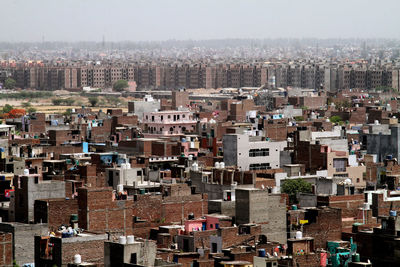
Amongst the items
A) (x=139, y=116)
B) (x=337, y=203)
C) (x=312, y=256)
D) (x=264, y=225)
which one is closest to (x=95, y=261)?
(x=312, y=256)

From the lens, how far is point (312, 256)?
25719mm

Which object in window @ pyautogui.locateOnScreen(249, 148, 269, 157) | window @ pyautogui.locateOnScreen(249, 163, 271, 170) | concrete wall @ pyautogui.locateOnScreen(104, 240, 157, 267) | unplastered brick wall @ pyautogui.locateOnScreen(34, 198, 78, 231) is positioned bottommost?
window @ pyautogui.locateOnScreen(249, 163, 271, 170)

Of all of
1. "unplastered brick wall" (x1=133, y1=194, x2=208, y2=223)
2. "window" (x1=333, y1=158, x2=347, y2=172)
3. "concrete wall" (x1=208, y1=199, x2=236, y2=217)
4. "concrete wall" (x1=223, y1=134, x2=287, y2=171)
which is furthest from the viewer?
"concrete wall" (x1=223, y1=134, x2=287, y2=171)

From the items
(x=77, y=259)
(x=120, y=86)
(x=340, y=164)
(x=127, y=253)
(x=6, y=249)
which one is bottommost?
(x=120, y=86)

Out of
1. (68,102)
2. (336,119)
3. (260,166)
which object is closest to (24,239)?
(260,166)

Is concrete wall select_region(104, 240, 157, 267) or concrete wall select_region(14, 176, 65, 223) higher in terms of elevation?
concrete wall select_region(104, 240, 157, 267)

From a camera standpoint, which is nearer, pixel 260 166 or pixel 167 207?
pixel 167 207

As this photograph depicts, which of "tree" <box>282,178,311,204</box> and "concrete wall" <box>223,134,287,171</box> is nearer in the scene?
"tree" <box>282,178,311,204</box>

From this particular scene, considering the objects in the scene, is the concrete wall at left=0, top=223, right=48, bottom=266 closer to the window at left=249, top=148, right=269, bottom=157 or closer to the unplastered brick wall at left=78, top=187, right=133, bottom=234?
the unplastered brick wall at left=78, top=187, right=133, bottom=234

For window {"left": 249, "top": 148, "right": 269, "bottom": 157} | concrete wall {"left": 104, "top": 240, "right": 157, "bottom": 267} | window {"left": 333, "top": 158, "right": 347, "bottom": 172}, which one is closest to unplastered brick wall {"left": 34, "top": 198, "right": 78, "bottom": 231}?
concrete wall {"left": 104, "top": 240, "right": 157, "bottom": 267}

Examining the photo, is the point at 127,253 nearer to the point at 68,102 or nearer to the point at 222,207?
the point at 222,207

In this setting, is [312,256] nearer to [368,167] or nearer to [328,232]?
[328,232]

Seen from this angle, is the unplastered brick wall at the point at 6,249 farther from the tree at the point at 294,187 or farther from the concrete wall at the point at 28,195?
the tree at the point at 294,187

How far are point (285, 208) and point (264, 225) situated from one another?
1184 millimetres
